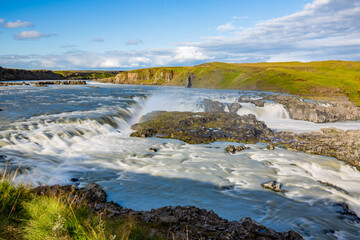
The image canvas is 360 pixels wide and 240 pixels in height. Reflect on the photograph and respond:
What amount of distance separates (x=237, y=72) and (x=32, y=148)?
409ft

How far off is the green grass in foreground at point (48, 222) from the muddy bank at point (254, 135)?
16.9m

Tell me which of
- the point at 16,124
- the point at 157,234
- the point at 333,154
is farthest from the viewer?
the point at 16,124

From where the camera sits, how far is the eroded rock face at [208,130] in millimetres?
23766

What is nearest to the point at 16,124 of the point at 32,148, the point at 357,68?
the point at 32,148

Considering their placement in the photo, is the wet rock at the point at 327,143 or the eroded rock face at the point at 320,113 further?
the eroded rock face at the point at 320,113

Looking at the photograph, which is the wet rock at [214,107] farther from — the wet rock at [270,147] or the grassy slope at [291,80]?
the grassy slope at [291,80]

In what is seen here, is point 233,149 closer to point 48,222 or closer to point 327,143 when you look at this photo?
point 327,143

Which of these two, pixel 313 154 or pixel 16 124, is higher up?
pixel 16 124

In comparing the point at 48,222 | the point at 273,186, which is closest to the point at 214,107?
the point at 273,186

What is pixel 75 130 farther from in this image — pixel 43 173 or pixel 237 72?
pixel 237 72

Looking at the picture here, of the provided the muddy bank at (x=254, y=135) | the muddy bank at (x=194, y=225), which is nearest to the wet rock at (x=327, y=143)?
the muddy bank at (x=254, y=135)

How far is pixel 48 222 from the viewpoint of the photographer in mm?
5027

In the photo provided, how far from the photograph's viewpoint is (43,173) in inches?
525

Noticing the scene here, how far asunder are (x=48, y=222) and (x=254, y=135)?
22.6 metres
